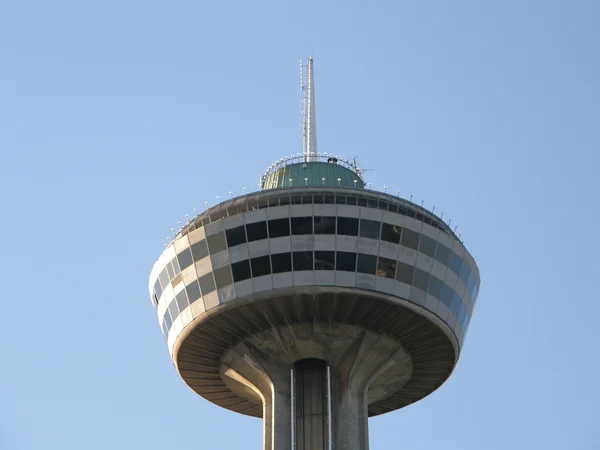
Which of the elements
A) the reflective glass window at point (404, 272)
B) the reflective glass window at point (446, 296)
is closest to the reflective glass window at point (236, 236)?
the reflective glass window at point (404, 272)

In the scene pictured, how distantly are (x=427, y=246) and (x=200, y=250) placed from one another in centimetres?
1193

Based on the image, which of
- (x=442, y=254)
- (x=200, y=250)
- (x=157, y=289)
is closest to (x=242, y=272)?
(x=200, y=250)

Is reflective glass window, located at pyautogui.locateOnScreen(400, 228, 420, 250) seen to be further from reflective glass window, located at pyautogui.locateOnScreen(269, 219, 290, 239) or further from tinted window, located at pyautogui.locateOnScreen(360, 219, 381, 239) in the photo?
reflective glass window, located at pyautogui.locateOnScreen(269, 219, 290, 239)

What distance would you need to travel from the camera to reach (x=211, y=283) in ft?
241

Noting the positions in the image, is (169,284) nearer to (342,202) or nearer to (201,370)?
(201,370)

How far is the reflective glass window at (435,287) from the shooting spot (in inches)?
2904

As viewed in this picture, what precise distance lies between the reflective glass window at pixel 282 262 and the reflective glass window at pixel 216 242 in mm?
2938

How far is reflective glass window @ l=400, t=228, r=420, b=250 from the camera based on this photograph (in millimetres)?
73562

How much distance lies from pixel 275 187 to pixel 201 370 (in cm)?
1080

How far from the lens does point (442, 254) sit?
74938 mm

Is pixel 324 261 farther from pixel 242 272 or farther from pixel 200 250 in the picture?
pixel 200 250

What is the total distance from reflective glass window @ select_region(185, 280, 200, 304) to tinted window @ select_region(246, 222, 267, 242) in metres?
3.89

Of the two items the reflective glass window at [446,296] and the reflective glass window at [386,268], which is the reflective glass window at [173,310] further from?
the reflective glass window at [446,296]

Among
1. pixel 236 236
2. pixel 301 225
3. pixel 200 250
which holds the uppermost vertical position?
pixel 301 225
